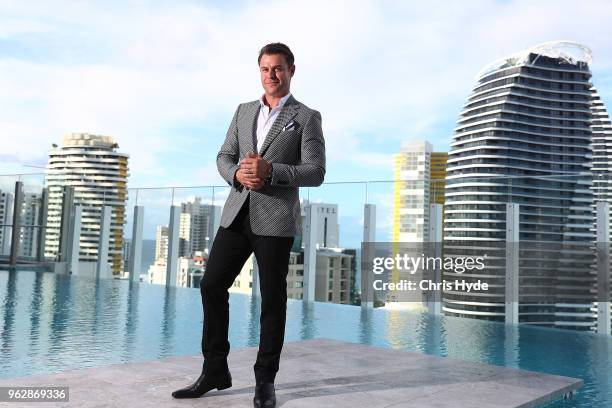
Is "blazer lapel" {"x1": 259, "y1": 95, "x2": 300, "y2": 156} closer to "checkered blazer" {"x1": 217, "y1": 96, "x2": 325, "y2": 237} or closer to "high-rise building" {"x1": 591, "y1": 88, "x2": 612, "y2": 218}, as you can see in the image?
"checkered blazer" {"x1": 217, "y1": 96, "x2": 325, "y2": 237}

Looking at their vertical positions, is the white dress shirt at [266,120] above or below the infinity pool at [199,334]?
above

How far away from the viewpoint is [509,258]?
562cm

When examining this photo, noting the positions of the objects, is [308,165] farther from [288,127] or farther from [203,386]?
[203,386]

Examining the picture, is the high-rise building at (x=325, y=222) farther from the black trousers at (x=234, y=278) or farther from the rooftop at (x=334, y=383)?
the black trousers at (x=234, y=278)

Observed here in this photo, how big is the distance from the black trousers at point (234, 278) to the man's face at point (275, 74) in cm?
37

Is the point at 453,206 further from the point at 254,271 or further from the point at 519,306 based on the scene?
the point at 254,271

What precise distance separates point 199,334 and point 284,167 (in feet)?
7.63

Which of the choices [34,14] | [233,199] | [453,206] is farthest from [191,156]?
[233,199]

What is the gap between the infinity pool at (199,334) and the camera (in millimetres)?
2840

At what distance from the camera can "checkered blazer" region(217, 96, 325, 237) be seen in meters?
1.77

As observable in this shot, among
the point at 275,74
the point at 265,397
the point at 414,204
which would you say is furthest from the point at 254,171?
the point at 414,204

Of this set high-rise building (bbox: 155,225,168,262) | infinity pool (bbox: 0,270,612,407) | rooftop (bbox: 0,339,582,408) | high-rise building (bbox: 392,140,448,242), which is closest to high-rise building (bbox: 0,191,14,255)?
high-rise building (bbox: 155,225,168,262)

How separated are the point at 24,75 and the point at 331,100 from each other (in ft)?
30.4

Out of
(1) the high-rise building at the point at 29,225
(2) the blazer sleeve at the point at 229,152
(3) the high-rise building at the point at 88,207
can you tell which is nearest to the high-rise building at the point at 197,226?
(3) the high-rise building at the point at 88,207
